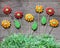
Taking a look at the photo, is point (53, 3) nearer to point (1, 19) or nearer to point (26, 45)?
point (1, 19)

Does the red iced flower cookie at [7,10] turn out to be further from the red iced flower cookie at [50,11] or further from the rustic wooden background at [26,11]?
the red iced flower cookie at [50,11]

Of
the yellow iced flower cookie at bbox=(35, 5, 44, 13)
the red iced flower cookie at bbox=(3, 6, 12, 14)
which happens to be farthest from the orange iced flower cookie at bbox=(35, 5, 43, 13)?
the red iced flower cookie at bbox=(3, 6, 12, 14)

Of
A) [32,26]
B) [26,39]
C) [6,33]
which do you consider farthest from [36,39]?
[6,33]

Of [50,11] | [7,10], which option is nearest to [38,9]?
[50,11]

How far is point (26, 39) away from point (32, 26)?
0.56 meters

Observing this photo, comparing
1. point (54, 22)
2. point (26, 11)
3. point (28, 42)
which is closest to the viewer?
point (28, 42)

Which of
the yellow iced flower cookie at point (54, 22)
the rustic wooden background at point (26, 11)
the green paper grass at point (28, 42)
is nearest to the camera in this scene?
the green paper grass at point (28, 42)

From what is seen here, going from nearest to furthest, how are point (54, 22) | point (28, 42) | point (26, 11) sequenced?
point (28, 42), point (54, 22), point (26, 11)

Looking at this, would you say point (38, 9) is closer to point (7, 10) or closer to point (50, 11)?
point (50, 11)

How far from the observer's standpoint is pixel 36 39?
319cm

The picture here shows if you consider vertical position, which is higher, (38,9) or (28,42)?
(38,9)

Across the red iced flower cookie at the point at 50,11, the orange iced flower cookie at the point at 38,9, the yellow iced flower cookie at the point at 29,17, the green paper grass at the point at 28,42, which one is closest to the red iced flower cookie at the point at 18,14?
the yellow iced flower cookie at the point at 29,17

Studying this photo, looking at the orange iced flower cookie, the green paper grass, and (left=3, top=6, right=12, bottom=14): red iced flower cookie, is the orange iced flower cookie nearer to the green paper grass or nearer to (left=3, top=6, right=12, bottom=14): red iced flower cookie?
(left=3, top=6, right=12, bottom=14): red iced flower cookie

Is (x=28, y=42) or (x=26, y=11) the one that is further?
(x=26, y=11)
